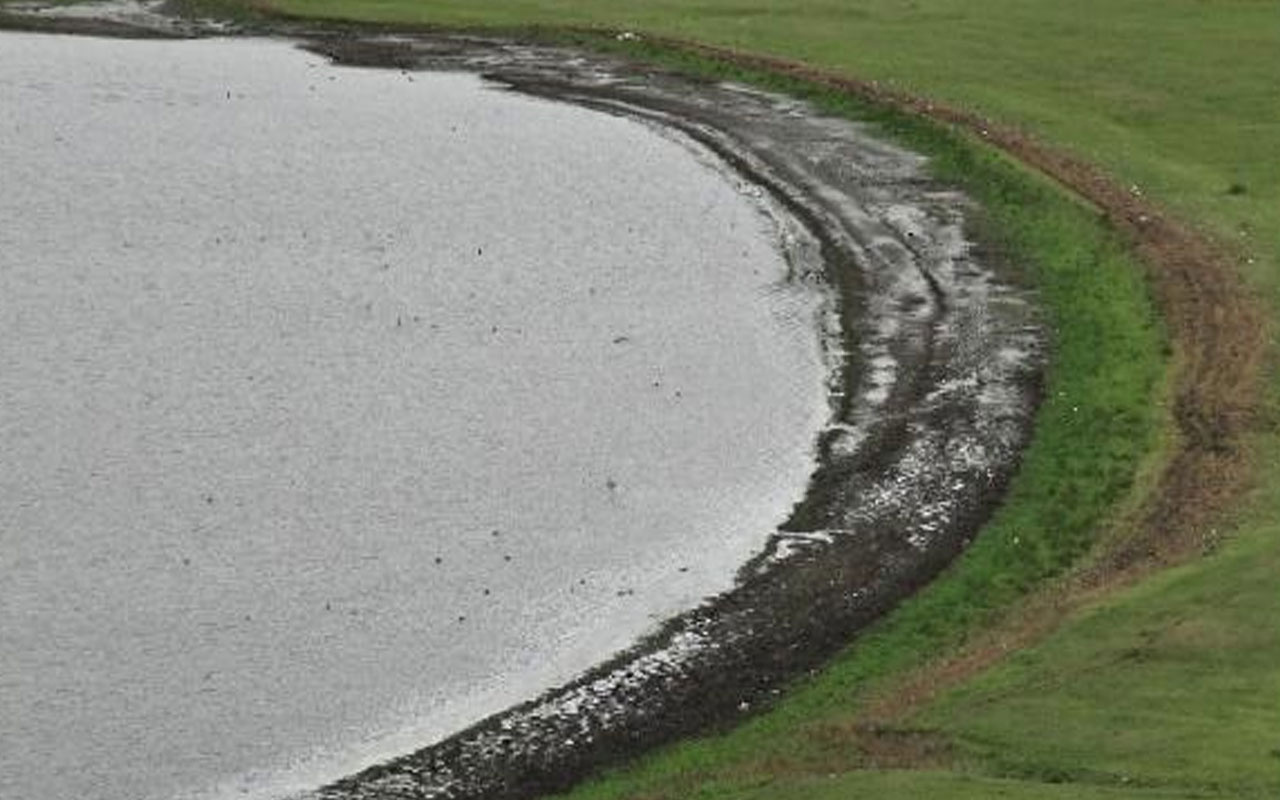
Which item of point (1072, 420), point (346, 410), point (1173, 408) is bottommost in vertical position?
point (346, 410)

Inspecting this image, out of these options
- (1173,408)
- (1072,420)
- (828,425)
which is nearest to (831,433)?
(828,425)

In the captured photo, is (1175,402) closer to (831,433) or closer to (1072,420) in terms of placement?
(1072,420)

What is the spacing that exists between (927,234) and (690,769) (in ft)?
106

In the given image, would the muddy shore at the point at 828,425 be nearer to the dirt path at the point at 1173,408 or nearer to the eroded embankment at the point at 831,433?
the eroded embankment at the point at 831,433

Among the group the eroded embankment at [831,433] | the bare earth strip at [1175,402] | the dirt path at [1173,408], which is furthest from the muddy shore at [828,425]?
the dirt path at [1173,408]

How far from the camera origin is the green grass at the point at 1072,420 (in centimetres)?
4153

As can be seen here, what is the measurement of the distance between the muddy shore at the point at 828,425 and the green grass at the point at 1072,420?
94 centimetres

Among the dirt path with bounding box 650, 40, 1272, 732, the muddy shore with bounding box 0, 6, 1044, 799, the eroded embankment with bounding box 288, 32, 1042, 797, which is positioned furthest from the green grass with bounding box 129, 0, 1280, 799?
the eroded embankment with bounding box 288, 32, 1042, 797

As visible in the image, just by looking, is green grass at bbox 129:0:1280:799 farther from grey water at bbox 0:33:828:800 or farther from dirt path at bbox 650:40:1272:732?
grey water at bbox 0:33:828:800

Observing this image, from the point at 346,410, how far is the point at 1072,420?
16664 mm

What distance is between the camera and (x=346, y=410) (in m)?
58.6

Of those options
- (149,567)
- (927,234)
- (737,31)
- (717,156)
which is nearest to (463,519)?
(149,567)

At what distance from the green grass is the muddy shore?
3.09ft

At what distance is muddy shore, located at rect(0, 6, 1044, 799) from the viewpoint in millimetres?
44719
